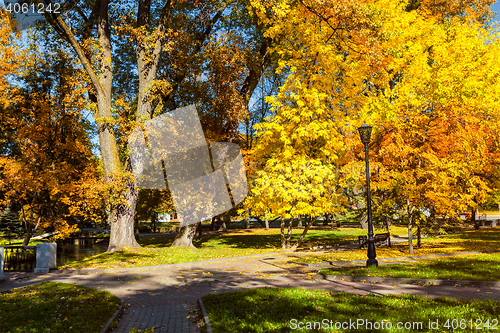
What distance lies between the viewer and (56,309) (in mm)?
7355

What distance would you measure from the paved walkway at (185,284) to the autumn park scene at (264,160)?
0.29 ft

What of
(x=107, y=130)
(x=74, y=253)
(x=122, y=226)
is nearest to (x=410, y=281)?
(x=122, y=226)

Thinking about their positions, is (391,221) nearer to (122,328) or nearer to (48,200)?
(122,328)

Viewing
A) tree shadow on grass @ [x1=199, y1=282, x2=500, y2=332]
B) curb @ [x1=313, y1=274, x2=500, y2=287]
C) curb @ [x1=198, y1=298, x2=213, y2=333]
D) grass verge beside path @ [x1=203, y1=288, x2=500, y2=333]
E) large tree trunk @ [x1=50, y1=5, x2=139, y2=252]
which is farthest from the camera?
large tree trunk @ [x1=50, y1=5, x2=139, y2=252]

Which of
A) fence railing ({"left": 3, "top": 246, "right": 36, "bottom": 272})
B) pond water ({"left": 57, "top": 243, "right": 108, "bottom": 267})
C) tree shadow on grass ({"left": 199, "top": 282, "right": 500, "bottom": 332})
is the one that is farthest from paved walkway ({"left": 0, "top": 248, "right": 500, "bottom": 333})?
pond water ({"left": 57, "top": 243, "right": 108, "bottom": 267})

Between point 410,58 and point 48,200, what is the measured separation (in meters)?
23.8

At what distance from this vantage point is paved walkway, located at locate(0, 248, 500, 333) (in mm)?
7371

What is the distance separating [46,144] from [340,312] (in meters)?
22.0

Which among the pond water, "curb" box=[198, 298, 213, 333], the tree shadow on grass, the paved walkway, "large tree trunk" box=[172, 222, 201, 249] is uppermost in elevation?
"large tree trunk" box=[172, 222, 201, 249]

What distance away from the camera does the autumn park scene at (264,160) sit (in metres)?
7.54

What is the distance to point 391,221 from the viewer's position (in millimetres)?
19656

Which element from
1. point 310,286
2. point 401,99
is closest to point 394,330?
point 310,286

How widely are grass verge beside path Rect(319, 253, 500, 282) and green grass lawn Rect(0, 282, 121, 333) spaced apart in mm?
6621

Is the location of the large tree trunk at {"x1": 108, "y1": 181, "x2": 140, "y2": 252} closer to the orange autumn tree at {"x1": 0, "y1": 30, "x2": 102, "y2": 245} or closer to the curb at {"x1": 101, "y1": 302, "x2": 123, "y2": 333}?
the orange autumn tree at {"x1": 0, "y1": 30, "x2": 102, "y2": 245}
